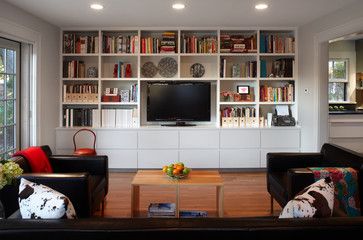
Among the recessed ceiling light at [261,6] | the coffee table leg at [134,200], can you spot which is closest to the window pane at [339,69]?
the recessed ceiling light at [261,6]

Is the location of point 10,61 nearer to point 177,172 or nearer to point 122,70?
point 122,70

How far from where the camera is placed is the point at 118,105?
6188 millimetres

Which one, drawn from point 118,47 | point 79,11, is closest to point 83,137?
point 118,47

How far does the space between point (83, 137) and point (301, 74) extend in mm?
3722

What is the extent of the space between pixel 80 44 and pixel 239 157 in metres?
3.26

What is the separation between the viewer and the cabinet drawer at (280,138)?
18.9ft

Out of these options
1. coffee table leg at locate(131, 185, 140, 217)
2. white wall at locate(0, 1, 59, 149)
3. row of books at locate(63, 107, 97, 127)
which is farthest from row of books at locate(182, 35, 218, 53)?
coffee table leg at locate(131, 185, 140, 217)

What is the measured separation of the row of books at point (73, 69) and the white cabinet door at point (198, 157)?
2200 mm

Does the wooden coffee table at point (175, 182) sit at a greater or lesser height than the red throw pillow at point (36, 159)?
lesser

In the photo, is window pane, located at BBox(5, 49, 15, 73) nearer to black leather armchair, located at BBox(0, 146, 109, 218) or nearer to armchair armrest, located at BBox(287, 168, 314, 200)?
black leather armchair, located at BBox(0, 146, 109, 218)

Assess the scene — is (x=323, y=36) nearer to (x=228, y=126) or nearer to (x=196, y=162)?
(x=228, y=126)

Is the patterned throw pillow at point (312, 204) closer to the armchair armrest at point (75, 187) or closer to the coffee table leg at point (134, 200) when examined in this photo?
the armchair armrest at point (75, 187)

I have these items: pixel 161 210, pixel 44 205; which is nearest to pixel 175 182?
pixel 161 210

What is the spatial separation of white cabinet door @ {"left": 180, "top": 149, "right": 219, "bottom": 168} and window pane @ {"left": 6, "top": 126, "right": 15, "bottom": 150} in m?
2.51
